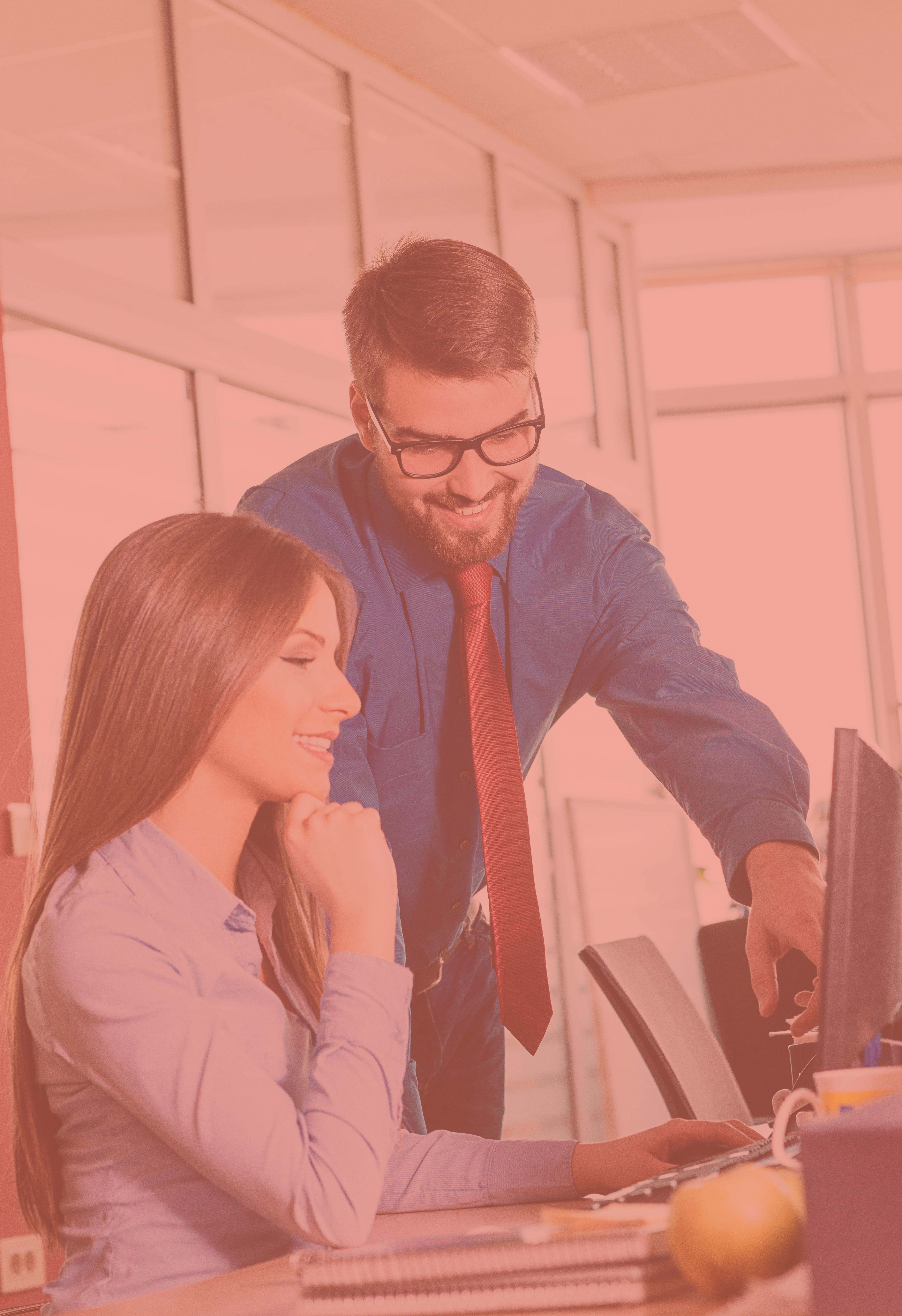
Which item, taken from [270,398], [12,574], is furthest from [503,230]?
[12,574]

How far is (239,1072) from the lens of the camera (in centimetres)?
105

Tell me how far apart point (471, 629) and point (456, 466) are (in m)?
Result: 0.25

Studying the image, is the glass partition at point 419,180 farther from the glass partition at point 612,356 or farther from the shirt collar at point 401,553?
the shirt collar at point 401,553

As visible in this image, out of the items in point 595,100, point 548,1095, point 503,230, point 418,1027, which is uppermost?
point 595,100

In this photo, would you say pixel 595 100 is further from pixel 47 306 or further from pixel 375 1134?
pixel 375 1134

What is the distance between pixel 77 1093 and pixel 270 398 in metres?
3.40

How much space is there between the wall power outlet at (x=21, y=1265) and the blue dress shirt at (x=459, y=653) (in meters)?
1.45

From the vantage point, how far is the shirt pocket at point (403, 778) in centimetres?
197

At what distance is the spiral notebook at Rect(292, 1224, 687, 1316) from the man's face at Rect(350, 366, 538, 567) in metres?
1.17

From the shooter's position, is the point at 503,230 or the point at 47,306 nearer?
the point at 47,306

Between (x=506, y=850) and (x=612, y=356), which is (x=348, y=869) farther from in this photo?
(x=612, y=356)

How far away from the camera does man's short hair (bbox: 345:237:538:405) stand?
180 cm

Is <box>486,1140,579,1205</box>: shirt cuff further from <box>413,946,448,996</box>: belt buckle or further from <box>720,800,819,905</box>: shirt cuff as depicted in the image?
<box>413,946,448,996</box>: belt buckle

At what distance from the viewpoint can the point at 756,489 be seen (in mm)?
6328
